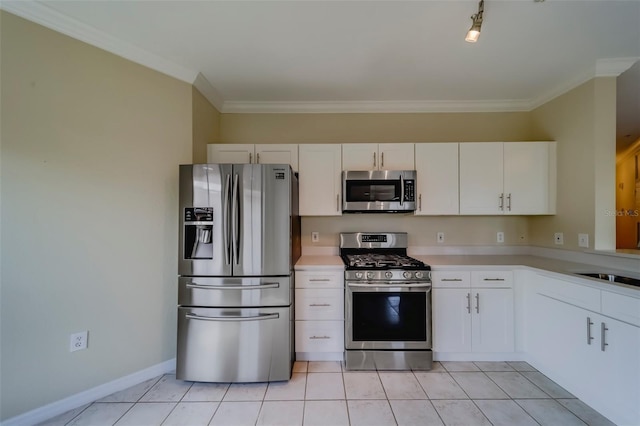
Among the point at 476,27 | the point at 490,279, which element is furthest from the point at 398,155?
the point at 490,279

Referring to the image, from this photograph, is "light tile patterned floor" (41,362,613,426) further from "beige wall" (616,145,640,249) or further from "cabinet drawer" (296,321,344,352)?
"beige wall" (616,145,640,249)

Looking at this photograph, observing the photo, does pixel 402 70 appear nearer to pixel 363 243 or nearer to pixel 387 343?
pixel 363 243

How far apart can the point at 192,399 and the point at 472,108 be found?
3925mm

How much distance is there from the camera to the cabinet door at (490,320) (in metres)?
2.26

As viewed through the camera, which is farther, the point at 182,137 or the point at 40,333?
the point at 182,137

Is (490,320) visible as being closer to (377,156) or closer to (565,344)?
(565,344)

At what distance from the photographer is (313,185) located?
262 centimetres

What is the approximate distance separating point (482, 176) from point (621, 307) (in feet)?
4.70

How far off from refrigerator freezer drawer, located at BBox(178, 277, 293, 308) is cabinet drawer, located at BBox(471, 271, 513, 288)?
175 centimetres

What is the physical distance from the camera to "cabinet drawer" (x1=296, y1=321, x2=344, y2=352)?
7.52 feet

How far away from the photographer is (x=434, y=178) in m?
2.61

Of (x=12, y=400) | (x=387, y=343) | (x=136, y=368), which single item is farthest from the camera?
(x=387, y=343)

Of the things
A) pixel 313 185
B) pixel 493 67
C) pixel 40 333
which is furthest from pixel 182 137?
pixel 493 67

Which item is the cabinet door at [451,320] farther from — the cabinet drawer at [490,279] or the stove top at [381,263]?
the stove top at [381,263]
